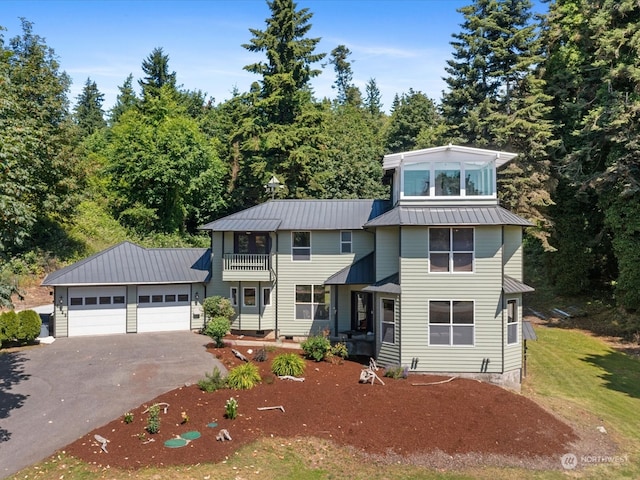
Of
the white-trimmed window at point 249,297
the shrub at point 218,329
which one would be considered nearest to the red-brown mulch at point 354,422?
the shrub at point 218,329

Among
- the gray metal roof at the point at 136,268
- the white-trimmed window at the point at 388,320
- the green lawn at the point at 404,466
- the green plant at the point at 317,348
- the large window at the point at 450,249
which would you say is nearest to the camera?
the green lawn at the point at 404,466

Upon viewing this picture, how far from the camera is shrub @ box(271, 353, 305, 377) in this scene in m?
15.7

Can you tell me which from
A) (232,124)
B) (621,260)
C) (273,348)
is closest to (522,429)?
(273,348)

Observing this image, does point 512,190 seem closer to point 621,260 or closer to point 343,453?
point 621,260

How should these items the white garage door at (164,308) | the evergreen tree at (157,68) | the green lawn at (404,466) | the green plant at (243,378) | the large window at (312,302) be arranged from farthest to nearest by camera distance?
the evergreen tree at (157,68)
the white garage door at (164,308)
the large window at (312,302)
the green plant at (243,378)
the green lawn at (404,466)

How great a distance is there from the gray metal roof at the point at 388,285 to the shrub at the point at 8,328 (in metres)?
14.3

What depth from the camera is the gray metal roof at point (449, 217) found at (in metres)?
16.0

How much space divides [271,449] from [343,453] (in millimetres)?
1681

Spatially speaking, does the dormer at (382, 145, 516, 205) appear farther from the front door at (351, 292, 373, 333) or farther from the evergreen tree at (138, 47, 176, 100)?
the evergreen tree at (138, 47, 176, 100)

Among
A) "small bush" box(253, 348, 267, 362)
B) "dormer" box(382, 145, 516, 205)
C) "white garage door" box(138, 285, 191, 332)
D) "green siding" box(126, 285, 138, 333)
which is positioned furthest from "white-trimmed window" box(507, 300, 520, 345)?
"green siding" box(126, 285, 138, 333)

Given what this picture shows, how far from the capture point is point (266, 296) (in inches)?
853

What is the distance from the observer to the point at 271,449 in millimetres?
10672

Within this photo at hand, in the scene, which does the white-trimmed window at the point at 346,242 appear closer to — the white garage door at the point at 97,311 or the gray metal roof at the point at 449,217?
the gray metal roof at the point at 449,217

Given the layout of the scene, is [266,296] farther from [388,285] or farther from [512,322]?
[512,322]
